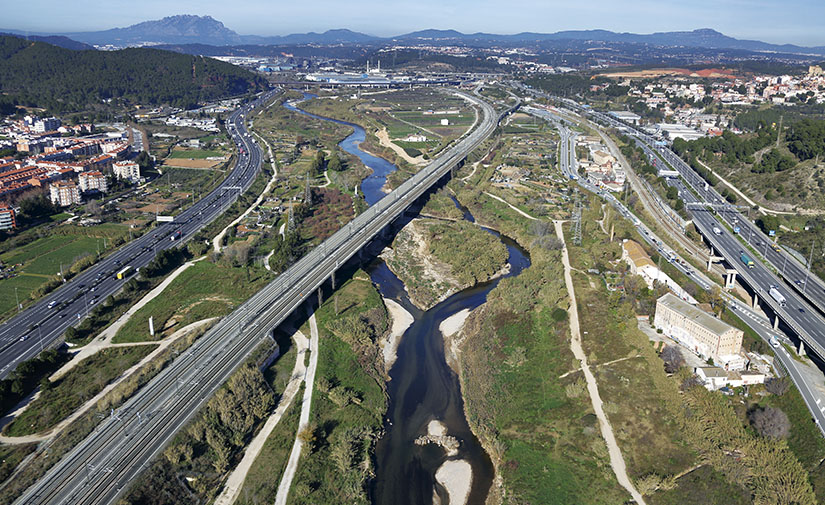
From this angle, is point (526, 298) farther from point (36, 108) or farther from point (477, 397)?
point (36, 108)

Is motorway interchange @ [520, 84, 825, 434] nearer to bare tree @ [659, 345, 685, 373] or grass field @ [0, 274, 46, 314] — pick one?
bare tree @ [659, 345, 685, 373]

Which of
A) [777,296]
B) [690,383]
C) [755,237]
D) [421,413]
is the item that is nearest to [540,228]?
[755,237]

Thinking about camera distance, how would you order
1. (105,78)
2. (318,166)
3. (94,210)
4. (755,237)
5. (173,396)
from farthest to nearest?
(105,78) < (318,166) < (94,210) < (755,237) < (173,396)

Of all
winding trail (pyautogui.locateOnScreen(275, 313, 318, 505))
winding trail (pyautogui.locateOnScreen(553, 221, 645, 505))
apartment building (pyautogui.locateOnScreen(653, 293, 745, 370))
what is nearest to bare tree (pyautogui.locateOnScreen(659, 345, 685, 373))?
apartment building (pyautogui.locateOnScreen(653, 293, 745, 370))

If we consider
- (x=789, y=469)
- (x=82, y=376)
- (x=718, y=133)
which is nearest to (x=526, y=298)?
(x=789, y=469)

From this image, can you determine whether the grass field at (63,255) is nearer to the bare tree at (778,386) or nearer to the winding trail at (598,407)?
the winding trail at (598,407)

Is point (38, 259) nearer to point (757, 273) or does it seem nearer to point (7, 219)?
point (7, 219)
